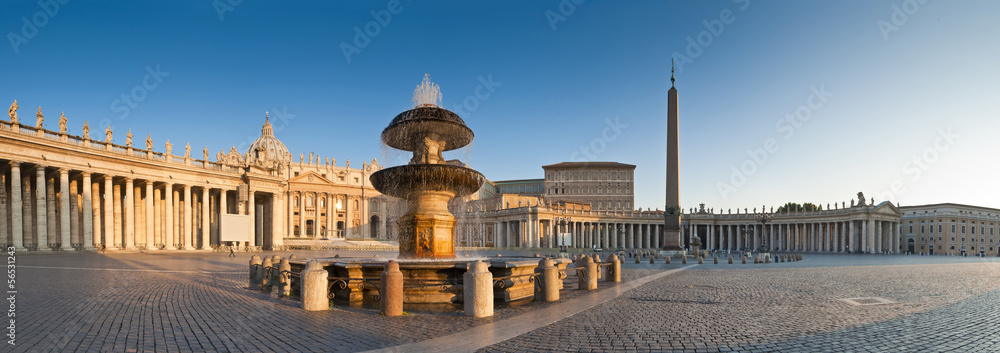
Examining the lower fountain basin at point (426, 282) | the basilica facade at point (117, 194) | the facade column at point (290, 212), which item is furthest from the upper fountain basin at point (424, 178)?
the facade column at point (290, 212)

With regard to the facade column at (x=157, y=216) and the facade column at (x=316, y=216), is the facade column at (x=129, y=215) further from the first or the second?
the facade column at (x=316, y=216)

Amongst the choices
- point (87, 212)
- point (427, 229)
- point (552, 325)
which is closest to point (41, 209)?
point (87, 212)

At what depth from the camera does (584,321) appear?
9.05 m

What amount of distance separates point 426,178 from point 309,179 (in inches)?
3559

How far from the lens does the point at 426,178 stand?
14.3 metres

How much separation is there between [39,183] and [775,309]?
4733cm

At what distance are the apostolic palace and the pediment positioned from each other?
234 millimetres

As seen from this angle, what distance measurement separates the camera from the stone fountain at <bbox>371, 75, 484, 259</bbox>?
14.3 meters

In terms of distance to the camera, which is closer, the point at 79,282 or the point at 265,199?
the point at 79,282

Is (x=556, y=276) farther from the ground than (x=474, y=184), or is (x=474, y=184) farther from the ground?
(x=474, y=184)

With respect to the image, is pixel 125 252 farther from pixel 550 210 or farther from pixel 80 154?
pixel 550 210

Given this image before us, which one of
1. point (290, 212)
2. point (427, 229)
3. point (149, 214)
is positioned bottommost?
point (290, 212)

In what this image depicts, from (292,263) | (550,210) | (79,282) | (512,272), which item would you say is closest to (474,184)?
(512,272)

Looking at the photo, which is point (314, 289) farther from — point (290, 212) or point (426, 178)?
point (290, 212)
